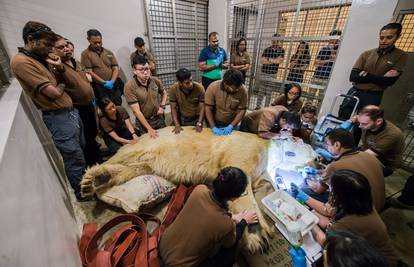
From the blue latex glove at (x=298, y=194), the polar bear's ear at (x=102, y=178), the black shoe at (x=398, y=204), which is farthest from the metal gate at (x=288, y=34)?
the polar bear's ear at (x=102, y=178)

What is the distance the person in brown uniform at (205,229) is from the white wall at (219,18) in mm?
3665

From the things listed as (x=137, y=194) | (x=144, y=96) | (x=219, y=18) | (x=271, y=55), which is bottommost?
(x=137, y=194)

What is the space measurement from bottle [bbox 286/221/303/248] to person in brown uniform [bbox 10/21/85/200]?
1761 millimetres

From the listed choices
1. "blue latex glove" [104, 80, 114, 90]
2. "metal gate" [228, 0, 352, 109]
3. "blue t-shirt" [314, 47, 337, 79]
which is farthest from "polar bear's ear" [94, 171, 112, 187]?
"blue t-shirt" [314, 47, 337, 79]

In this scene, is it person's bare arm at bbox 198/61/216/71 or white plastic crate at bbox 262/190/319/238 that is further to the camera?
person's bare arm at bbox 198/61/216/71

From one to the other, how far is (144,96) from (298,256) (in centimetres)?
213

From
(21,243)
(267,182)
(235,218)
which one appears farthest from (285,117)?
(21,243)

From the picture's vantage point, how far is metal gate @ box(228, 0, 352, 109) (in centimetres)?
265

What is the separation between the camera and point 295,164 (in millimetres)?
1625

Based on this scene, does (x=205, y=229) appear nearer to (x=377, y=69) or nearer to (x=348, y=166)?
(x=348, y=166)

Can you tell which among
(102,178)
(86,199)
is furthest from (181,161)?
(86,199)

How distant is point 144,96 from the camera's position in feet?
7.46

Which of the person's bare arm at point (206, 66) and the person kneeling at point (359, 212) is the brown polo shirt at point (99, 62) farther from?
the person kneeling at point (359, 212)

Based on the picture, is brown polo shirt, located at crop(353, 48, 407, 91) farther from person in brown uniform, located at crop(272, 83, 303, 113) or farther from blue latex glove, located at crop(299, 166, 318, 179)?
blue latex glove, located at crop(299, 166, 318, 179)
